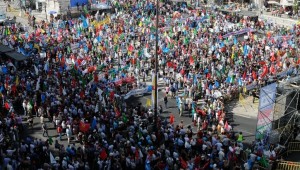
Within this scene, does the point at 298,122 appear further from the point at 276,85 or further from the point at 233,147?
the point at 233,147

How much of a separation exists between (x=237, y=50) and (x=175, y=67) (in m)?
6.52

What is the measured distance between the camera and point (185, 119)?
2338 cm

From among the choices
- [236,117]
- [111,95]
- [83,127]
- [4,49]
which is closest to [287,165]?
[236,117]

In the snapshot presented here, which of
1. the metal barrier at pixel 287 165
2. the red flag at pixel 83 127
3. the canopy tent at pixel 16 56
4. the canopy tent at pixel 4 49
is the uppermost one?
the canopy tent at pixel 4 49

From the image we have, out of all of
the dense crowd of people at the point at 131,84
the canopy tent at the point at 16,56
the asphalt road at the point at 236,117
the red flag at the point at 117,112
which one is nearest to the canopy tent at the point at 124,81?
the dense crowd of people at the point at 131,84

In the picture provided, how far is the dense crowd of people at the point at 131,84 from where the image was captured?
17.3m

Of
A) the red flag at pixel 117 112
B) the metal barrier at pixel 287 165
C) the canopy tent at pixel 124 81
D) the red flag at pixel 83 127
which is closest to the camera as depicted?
the metal barrier at pixel 287 165

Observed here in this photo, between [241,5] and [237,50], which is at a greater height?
[241,5]

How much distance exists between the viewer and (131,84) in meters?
27.2

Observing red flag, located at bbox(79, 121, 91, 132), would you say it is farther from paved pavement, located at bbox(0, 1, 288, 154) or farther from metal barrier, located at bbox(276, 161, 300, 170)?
metal barrier, located at bbox(276, 161, 300, 170)

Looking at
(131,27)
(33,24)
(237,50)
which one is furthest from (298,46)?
(33,24)

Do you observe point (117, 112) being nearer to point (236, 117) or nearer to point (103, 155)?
point (103, 155)

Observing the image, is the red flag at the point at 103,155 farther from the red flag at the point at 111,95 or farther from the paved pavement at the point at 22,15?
the paved pavement at the point at 22,15

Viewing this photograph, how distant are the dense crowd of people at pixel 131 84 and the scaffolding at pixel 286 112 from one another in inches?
51.6
